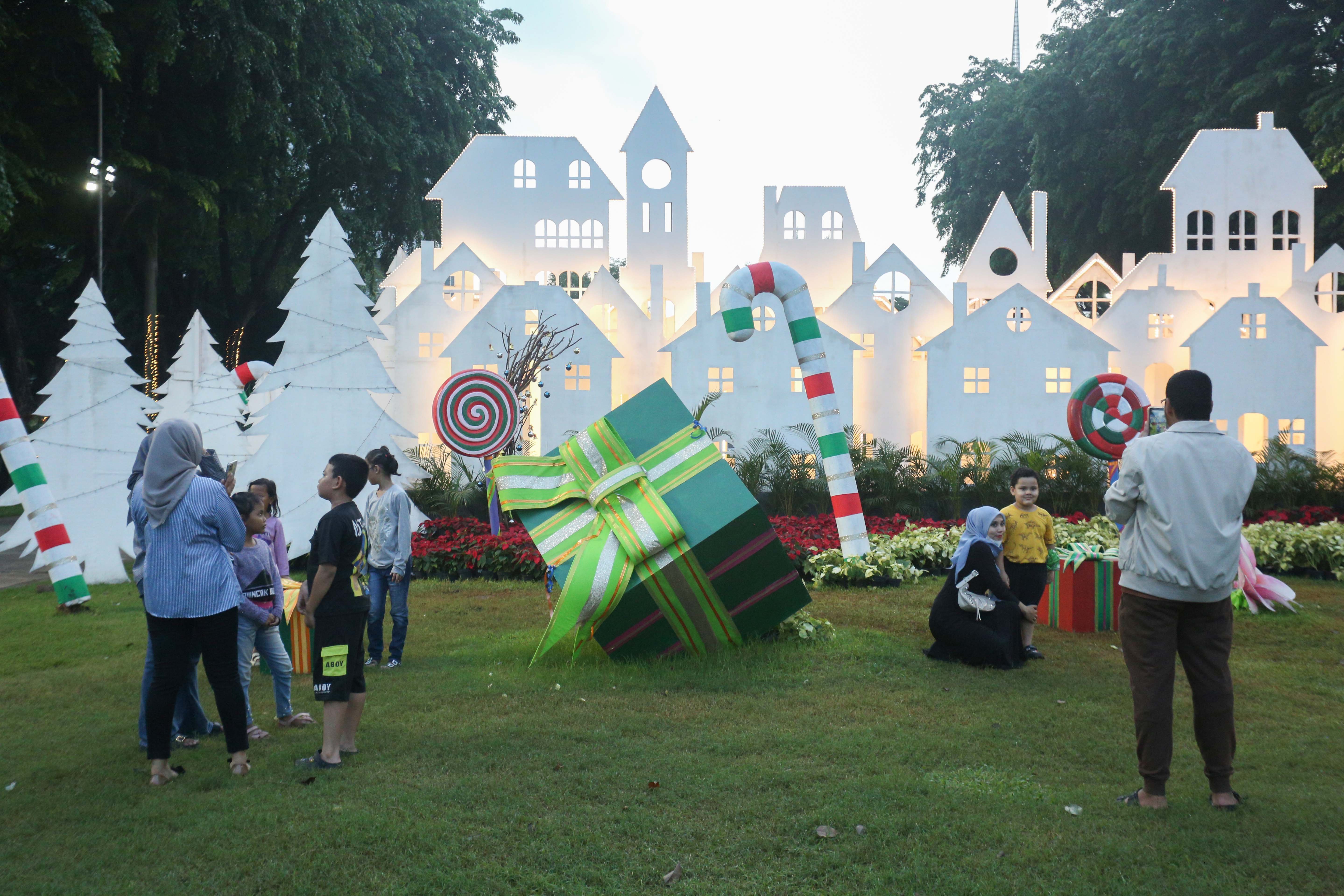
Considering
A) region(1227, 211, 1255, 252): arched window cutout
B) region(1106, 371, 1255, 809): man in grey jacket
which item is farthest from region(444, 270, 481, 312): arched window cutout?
region(1106, 371, 1255, 809): man in grey jacket

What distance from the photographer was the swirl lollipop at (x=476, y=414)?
36.3 ft

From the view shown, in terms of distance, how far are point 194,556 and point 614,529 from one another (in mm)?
3136

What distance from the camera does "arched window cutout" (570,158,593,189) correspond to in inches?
849

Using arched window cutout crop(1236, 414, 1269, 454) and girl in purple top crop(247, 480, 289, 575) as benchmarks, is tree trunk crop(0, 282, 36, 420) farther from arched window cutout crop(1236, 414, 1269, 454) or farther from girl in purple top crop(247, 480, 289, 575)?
arched window cutout crop(1236, 414, 1269, 454)

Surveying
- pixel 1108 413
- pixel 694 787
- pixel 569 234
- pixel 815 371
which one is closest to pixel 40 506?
pixel 694 787

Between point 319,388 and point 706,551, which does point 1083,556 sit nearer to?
point 706,551

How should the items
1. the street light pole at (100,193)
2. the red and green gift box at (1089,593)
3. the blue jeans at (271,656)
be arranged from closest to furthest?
1. the blue jeans at (271,656)
2. the red and green gift box at (1089,593)
3. the street light pole at (100,193)

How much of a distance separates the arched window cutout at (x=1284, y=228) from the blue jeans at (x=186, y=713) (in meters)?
22.0

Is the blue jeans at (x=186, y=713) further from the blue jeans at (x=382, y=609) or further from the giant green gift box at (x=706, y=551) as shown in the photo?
the giant green gift box at (x=706, y=551)

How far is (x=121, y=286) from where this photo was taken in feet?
86.1

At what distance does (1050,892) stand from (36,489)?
10.4m

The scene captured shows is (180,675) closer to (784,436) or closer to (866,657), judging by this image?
(866,657)

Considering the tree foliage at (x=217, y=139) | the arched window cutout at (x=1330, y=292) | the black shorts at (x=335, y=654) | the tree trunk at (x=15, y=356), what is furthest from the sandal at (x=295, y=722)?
the arched window cutout at (x=1330, y=292)

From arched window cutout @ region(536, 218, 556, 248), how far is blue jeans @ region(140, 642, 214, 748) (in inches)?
657
